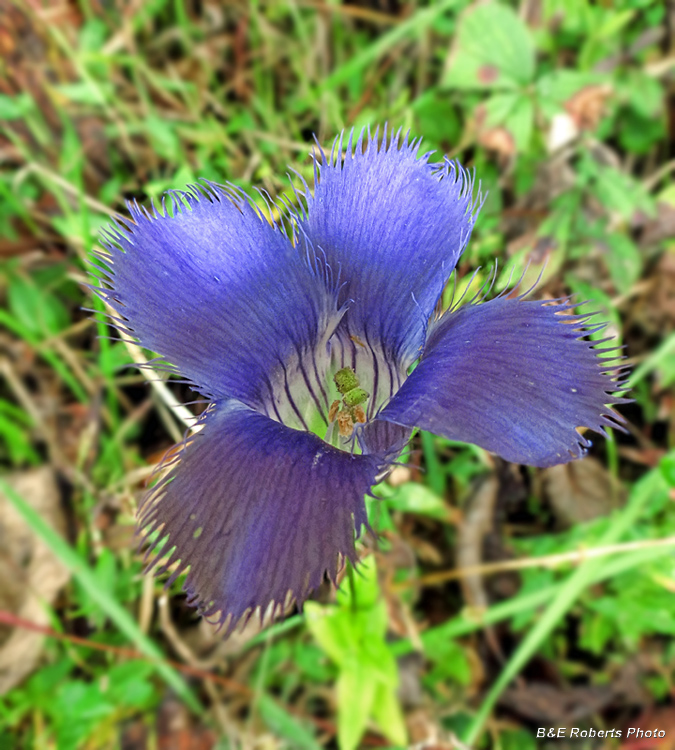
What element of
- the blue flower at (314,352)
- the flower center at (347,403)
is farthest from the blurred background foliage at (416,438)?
the blue flower at (314,352)

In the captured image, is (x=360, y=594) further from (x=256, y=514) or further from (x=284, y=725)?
(x=256, y=514)

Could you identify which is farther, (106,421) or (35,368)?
(35,368)

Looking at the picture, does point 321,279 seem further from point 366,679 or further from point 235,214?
point 366,679

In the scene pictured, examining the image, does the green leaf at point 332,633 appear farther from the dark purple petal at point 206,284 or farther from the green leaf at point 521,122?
the green leaf at point 521,122

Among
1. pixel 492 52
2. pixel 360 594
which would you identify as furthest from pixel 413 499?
pixel 492 52

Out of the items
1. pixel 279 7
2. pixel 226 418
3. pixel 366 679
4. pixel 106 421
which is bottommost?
pixel 366 679

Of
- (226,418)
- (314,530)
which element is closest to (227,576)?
(314,530)

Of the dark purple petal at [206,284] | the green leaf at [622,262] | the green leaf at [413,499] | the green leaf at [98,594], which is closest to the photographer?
the dark purple petal at [206,284]

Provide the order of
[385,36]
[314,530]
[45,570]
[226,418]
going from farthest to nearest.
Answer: [385,36] → [45,570] → [226,418] → [314,530]
